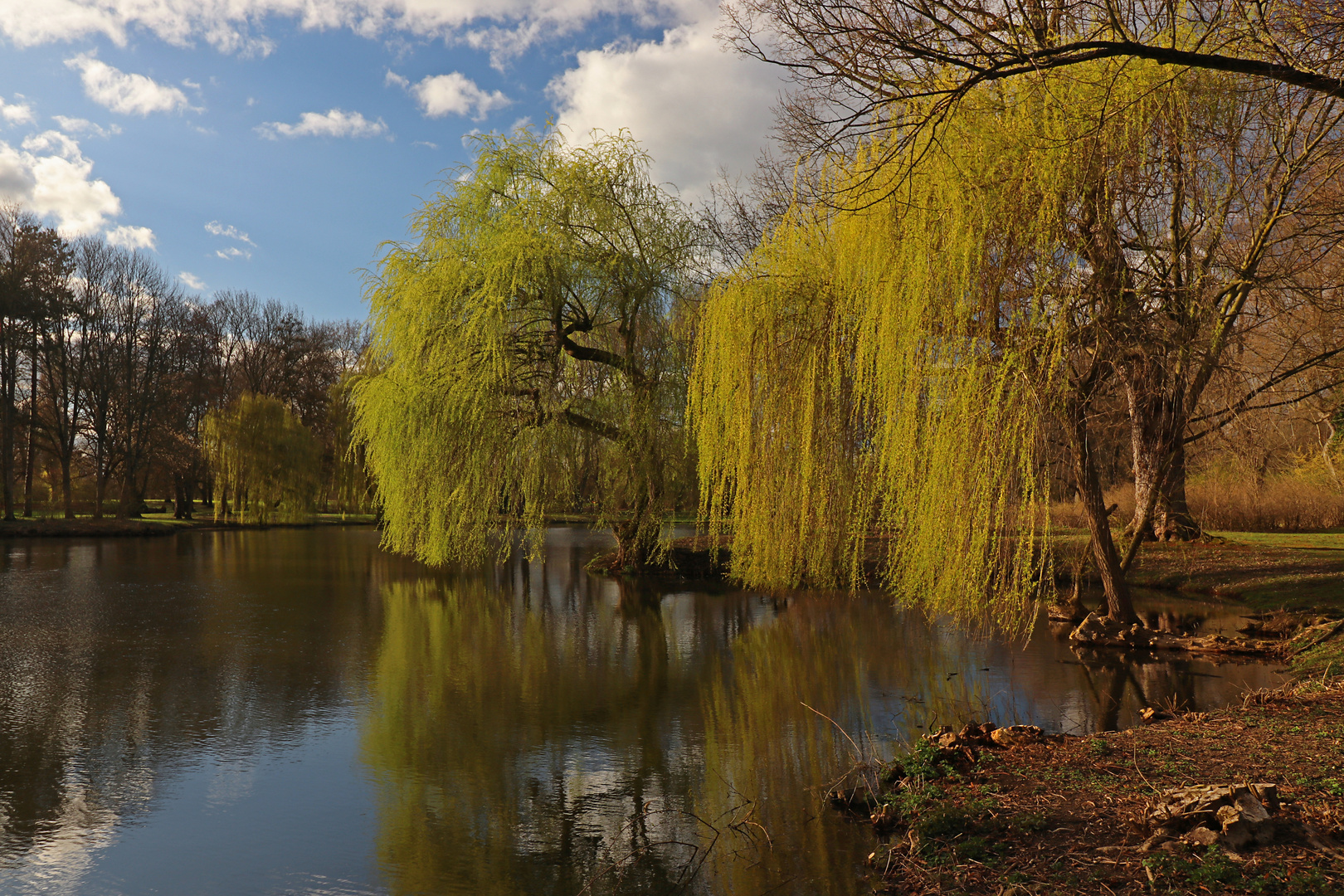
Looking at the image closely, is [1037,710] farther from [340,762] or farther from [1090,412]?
[340,762]

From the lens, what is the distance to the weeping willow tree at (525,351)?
14031mm

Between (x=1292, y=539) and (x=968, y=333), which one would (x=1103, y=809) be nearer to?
(x=968, y=333)

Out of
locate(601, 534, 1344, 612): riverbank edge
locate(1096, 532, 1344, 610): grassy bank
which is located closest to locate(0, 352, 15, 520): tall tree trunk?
locate(601, 534, 1344, 612): riverbank edge

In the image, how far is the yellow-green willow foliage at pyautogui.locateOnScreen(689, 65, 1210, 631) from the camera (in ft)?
Result: 22.5

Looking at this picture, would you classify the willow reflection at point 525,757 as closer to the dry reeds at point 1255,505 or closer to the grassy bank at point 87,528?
the dry reeds at point 1255,505

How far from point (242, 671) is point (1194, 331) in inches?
403

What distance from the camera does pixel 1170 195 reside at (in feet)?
26.0

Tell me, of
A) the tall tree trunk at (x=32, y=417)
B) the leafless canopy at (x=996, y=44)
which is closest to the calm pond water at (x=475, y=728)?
the leafless canopy at (x=996, y=44)

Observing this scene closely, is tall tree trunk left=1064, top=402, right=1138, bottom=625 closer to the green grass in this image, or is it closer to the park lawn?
the park lawn

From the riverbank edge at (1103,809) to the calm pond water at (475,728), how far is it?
1.16 ft

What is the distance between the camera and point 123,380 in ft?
99.5

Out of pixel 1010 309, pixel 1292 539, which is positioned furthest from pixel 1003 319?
pixel 1292 539

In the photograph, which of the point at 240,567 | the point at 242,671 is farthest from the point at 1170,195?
the point at 240,567

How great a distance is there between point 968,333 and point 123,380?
3296 centimetres
